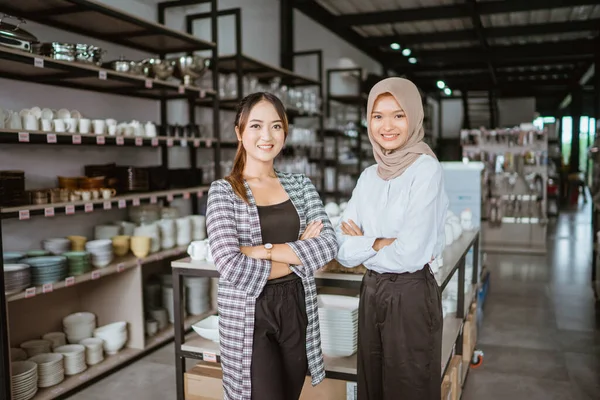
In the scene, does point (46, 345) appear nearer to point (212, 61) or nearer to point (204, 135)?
point (204, 135)

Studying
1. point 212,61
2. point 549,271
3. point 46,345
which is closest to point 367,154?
point 549,271

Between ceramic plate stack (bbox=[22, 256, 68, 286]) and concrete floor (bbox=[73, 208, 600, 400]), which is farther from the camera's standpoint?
concrete floor (bbox=[73, 208, 600, 400])

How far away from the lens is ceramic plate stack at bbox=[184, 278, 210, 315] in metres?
4.46

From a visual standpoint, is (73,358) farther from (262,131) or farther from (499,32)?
(499,32)

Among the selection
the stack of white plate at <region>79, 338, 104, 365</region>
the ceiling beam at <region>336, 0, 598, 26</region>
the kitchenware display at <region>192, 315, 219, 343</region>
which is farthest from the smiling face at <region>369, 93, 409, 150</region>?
the ceiling beam at <region>336, 0, 598, 26</region>

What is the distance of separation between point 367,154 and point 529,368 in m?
6.40

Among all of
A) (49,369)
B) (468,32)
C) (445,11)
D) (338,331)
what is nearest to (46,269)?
(49,369)

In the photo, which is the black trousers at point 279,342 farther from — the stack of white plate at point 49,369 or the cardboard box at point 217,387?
the stack of white plate at point 49,369

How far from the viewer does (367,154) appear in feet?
32.0

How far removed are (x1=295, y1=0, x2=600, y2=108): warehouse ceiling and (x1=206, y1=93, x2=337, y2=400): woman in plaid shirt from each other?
5.92 metres

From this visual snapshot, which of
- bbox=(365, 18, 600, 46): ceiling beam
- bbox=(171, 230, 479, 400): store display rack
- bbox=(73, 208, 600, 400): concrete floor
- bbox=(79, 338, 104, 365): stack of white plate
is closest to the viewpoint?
bbox=(171, 230, 479, 400): store display rack

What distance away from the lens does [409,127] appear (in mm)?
2020

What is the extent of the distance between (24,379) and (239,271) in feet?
6.49

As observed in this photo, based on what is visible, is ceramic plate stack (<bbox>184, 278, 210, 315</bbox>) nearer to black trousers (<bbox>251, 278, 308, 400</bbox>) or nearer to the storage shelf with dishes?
the storage shelf with dishes
